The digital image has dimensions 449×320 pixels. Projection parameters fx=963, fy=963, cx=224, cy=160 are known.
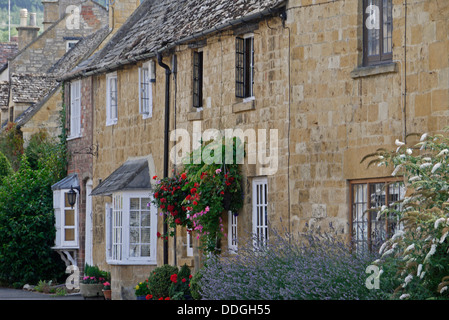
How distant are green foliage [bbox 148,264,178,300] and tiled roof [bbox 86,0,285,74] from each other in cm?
480

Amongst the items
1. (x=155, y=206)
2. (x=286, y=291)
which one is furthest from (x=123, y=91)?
(x=286, y=291)

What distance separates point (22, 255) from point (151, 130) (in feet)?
25.0

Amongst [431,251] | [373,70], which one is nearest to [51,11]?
[373,70]

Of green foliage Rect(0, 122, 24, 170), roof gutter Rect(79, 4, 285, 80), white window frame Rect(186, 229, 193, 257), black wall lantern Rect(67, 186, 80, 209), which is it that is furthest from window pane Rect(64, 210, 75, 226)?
white window frame Rect(186, 229, 193, 257)

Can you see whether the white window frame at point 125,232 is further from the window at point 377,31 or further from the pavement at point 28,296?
the window at point 377,31

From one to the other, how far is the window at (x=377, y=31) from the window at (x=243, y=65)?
3697 mm

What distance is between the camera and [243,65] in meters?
18.5

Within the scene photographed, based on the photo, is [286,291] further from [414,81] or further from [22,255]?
[22,255]

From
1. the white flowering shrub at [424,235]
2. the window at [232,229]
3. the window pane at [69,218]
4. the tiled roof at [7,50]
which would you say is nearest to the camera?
the white flowering shrub at [424,235]

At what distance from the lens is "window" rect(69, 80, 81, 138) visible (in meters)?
27.2

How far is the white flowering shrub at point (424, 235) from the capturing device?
34.9 ft

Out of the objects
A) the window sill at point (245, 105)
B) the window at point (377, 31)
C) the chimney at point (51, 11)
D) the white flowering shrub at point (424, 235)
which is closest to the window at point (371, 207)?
the white flowering shrub at point (424, 235)

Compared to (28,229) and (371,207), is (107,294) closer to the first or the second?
(28,229)

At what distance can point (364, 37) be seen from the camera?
15.2 m
